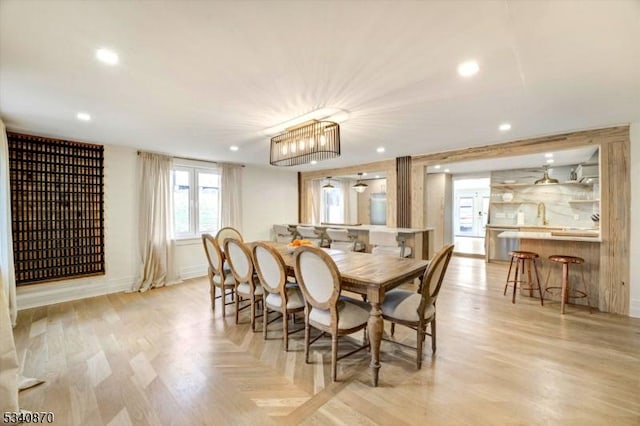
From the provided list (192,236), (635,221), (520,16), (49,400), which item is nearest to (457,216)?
(635,221)

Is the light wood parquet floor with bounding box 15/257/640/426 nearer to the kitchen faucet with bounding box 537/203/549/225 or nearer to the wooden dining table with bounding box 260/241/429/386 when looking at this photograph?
the wooden dining table with bounding box 260/241/429/386

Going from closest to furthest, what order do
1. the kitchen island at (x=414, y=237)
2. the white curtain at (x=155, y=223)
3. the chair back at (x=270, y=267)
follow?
the chair back at (x=270, y=267) < the kitchen island at (x=414, y=237) < the white curtain at (x=155, y=223)

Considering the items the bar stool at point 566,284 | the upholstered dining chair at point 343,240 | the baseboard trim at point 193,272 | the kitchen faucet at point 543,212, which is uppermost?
the kitchen faucet at point 543,212

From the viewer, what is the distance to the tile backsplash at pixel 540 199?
5965 millimetres

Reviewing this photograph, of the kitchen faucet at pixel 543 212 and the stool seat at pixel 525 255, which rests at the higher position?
the kitchen faucet at pixel 543 212

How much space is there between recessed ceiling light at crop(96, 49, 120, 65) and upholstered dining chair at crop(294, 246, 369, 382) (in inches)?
72.7

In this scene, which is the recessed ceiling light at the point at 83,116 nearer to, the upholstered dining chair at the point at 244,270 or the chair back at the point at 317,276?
the upholstered dining chair at the point at 244,270

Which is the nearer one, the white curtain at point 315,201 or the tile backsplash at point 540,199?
the tile backsplash at point 540,199

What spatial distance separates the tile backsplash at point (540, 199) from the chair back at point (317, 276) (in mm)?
6493

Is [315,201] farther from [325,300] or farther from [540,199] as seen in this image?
[325,300]

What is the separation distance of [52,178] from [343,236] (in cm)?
456

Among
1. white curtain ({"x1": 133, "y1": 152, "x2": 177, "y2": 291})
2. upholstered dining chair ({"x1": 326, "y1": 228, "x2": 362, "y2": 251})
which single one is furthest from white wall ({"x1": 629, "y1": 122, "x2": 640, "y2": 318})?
white curtain ({"x1": 133, "y1": 152, "x2": 177, "y2": 291})

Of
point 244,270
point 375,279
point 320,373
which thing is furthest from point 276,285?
point 375,279

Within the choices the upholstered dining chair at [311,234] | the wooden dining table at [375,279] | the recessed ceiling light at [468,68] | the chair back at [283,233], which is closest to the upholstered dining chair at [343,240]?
the upholstered dining chair at [311,234]
